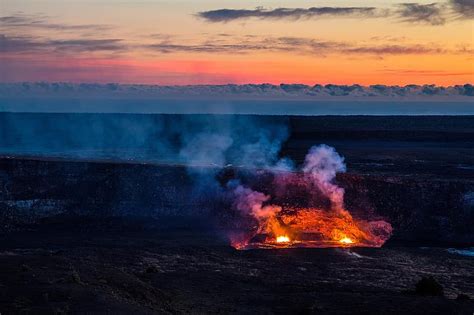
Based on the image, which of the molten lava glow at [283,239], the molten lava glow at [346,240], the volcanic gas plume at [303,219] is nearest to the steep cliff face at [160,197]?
the volcanic gas plume at [303,219]

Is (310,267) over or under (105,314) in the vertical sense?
under

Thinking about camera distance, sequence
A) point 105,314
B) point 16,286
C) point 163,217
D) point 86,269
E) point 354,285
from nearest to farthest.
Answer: point 105,314, point 16,286, point 86,269, point 354,285, point 163,217

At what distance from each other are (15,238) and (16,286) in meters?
18.2

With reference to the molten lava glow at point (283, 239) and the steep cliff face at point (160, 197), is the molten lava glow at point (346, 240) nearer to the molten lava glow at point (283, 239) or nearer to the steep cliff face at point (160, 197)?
the steep cliff face at point (160, 197)

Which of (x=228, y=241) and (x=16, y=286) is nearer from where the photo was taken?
(x=16, y=286)

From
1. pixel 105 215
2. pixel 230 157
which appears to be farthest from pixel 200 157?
pixel 105 215

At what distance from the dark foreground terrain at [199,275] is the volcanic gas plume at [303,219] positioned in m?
2.85

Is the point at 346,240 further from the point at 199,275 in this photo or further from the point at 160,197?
the point at 199,275

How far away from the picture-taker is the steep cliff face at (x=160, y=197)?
43.5m

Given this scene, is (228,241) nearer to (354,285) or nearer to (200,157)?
(354,285)

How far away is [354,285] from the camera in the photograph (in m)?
30.0

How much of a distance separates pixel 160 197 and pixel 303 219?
1047cm

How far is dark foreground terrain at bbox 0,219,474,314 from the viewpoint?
23.0 m

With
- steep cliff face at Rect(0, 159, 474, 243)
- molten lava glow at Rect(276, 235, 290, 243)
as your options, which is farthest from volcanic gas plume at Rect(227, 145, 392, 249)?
steep cliff face at Rect(0, 159, 474, 243)
